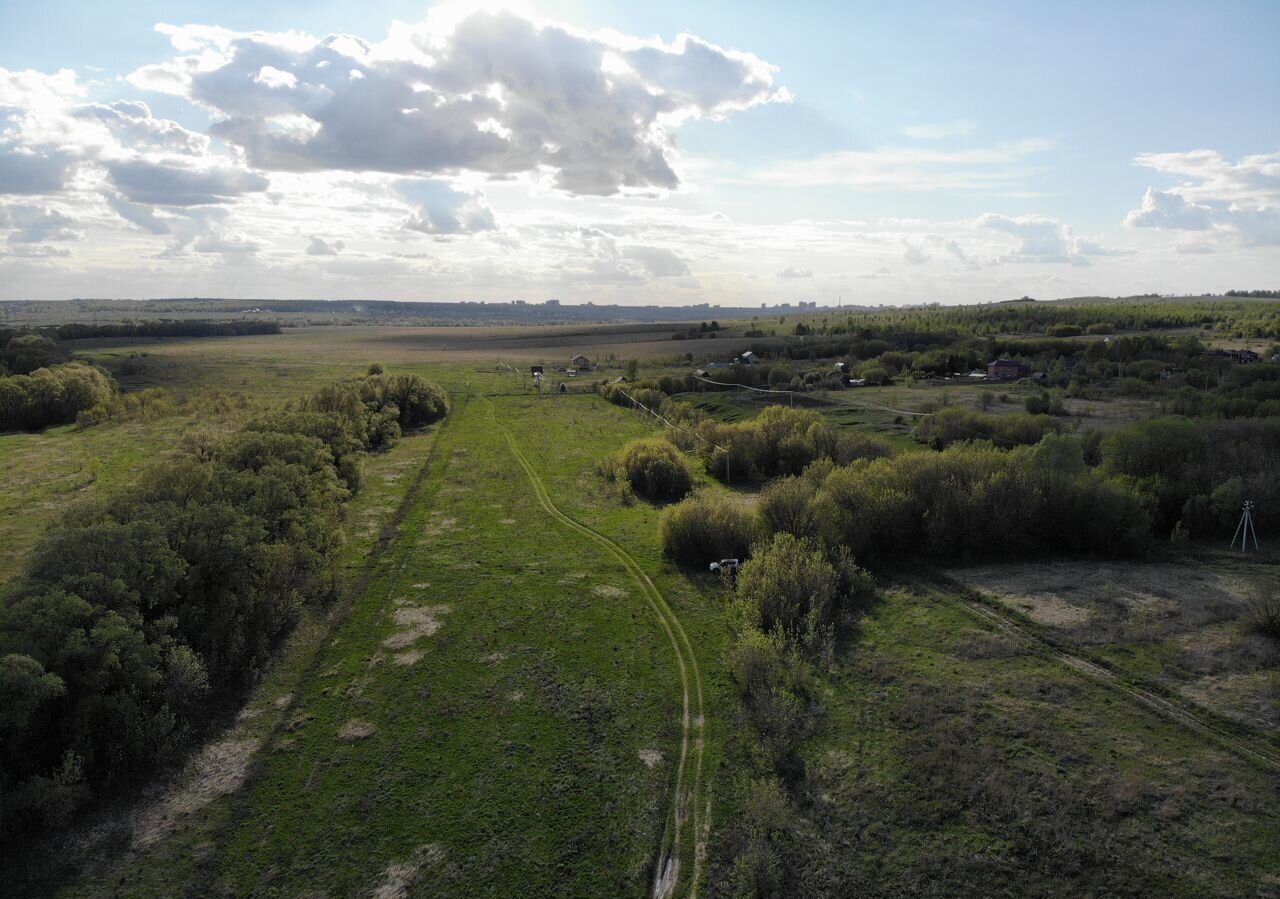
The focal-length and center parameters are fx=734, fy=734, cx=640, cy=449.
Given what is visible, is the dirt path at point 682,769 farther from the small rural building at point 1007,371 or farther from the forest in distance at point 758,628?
the small rural building at point 1007,371

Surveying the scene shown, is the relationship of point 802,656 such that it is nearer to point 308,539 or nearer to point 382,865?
point 382,865

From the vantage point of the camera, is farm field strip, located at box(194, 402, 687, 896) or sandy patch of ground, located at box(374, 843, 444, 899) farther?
farm field strip, located at box(194, 402, 687, 896)

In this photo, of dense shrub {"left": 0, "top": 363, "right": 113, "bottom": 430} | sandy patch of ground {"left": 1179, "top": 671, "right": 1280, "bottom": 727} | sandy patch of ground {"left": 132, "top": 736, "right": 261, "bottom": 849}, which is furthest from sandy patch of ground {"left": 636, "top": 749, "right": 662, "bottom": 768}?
dense shrub {"left": 0, "top": 363, "right": 113, "bottom": 430}

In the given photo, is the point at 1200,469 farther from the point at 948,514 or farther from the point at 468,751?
the point at 468,751

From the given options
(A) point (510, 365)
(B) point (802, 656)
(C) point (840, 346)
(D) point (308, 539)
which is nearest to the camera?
(B) point (802, 656)

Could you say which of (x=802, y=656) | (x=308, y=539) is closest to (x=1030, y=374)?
(x=802, y=656)

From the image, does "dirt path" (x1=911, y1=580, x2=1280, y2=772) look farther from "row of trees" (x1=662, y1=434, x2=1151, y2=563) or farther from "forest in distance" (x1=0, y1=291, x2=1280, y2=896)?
"row of trees" (x1=662, y1=434, x2=1151, y2=563)

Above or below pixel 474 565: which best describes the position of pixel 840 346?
above
